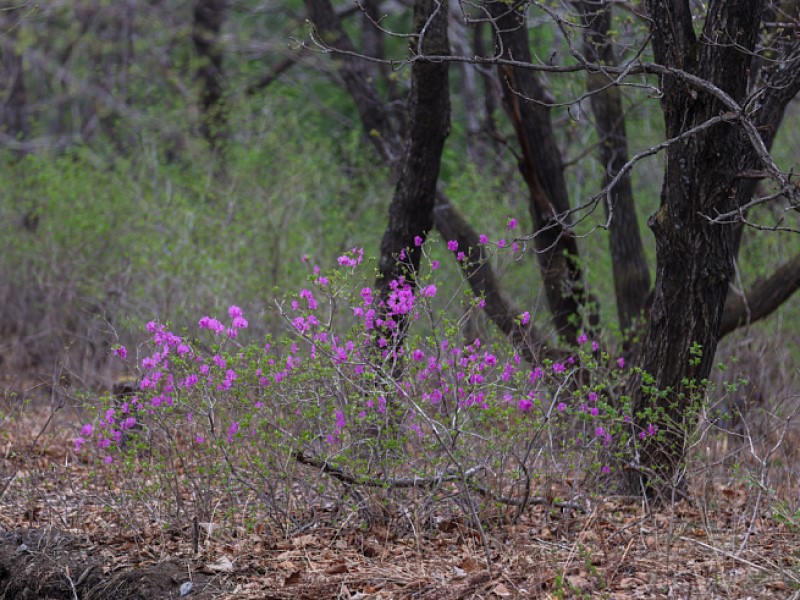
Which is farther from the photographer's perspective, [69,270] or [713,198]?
[69,270]

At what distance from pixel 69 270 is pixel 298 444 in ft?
22.6

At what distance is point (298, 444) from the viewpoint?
5379 mm

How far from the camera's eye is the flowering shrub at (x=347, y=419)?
209 inches

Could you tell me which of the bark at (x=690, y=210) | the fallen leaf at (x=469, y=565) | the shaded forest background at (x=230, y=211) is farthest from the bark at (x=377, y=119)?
the fallen leaf at (x=469, y=565)

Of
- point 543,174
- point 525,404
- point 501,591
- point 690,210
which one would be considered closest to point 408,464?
point 525,404

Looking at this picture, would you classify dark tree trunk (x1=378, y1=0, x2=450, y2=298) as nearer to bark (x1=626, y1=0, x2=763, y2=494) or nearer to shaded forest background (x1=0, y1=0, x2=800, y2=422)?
shaded forest background (x1=0, y1=0, x2=800, y2=422)

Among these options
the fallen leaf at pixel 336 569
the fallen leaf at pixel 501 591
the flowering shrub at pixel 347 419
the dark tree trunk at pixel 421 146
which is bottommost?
the fallen leaf at pixel 336 569

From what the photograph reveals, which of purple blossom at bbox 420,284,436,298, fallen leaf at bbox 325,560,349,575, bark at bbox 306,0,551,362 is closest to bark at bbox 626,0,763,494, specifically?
purple blossom at bbox 420,284,436,298

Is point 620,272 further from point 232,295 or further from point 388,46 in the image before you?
point 388,46

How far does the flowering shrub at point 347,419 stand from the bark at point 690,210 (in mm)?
290

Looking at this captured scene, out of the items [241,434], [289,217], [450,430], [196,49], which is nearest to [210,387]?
[241,434]

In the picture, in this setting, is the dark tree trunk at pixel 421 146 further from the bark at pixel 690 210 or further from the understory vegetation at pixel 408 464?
the bark at pixel 690 210

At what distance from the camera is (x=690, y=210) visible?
18.2 ft

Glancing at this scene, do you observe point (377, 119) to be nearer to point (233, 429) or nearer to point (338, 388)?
point (338, 388)
